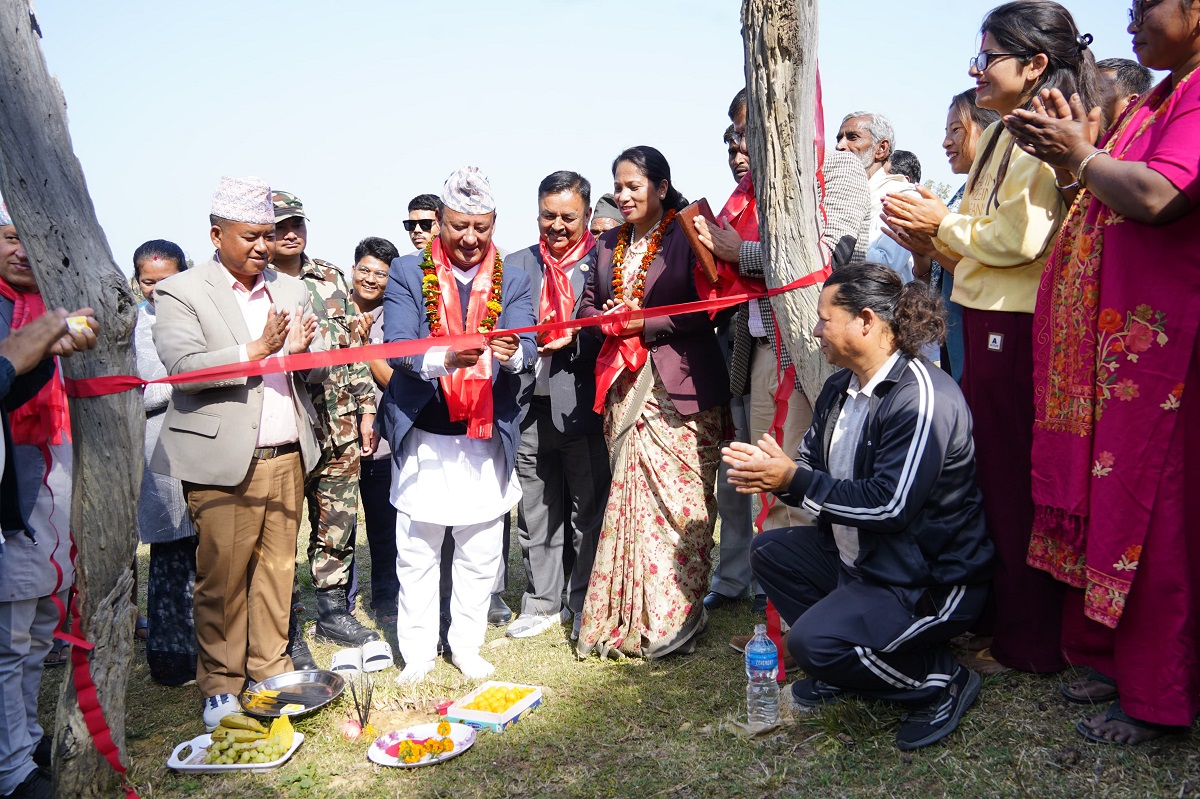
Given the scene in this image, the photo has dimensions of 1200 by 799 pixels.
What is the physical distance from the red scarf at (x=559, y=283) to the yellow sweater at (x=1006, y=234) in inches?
88.2

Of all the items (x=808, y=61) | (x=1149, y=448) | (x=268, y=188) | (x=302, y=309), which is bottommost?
(x=1149, y=448)

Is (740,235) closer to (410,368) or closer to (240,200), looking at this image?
(410,368)

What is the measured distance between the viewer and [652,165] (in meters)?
4.82

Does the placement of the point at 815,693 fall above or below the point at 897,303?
below

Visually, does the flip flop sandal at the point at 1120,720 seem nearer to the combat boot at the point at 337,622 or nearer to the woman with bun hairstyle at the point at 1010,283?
the woman with bun hairstyle at the point at 1010,283

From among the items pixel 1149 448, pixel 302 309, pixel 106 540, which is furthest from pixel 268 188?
pixel 1149 448

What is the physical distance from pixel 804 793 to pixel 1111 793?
969 mm

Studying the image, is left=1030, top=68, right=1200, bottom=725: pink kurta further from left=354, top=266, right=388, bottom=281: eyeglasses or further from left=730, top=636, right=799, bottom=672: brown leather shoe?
left=354, top=266, right=388, bottom=281: eyeglasses

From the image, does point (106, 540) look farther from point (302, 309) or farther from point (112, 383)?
point (302, 309)

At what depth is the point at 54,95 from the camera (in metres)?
3.36

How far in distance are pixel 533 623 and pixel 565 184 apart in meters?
2.58

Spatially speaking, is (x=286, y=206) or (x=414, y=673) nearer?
(x=414, y=673)

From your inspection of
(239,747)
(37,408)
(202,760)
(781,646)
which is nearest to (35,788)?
(202,760)

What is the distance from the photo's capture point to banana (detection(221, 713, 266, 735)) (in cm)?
384
